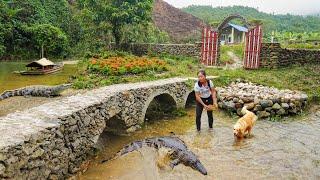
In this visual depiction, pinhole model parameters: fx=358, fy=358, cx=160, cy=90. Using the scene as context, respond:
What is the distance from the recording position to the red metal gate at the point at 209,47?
2386 centimetres

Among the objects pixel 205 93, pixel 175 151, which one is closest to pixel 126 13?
pixel 205 93

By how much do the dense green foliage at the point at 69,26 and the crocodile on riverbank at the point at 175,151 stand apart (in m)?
19.5

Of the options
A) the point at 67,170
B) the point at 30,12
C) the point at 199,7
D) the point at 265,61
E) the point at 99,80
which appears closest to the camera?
the point at 67,170

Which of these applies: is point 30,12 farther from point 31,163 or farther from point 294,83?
point 31,163

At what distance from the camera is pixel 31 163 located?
561cm

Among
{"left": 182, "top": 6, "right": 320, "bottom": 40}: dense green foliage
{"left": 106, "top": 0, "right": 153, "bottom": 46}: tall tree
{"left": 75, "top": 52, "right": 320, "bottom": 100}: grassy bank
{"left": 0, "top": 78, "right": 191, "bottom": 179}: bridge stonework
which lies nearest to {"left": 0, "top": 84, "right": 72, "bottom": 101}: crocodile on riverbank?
{"left": 75, "top": 52, "right": 320, "bottom": 100}: grassy bank

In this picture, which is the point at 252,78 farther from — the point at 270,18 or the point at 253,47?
the point at 270,18

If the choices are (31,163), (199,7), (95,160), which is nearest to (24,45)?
(95,160)

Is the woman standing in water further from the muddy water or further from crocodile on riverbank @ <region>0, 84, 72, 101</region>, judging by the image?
crocodile on riverbank @ <region>0, 84, 72, 101</region>

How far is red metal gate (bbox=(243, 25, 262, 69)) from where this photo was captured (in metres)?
21.7

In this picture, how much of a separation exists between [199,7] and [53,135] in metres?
94.4

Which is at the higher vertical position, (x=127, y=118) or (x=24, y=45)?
(x=24, y=45)

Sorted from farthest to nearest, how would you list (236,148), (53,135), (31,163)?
1. (236,148)
2. (53,135)
3. (31,163)

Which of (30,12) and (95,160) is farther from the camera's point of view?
(30,12)
